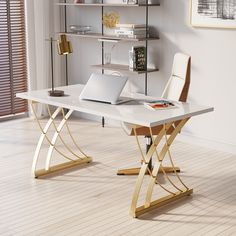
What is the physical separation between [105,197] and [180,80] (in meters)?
1.11

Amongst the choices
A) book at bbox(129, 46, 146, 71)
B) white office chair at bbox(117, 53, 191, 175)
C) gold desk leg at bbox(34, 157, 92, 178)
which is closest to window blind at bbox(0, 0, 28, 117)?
book at bbox(129, 46, 146, 71)

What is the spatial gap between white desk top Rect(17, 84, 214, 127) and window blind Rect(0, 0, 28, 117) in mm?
2040

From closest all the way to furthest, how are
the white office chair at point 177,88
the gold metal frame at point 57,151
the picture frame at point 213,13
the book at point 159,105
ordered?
the book at point 159,105, the white office chair at point 177,88, the gold metal frame at point 57,151, the picture frame at point 213,13

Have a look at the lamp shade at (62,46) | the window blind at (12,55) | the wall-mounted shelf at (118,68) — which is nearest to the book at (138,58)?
the wall-mounted shelf at (118,68)

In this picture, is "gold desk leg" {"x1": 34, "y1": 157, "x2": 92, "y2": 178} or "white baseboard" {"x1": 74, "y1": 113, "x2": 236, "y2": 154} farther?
"white baseboard" {"x1": 74, "y1": 113, "x2": 236, "y2": 154}

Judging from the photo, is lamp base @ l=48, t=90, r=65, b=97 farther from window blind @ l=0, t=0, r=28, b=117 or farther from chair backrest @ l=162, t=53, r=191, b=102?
window blind @ l=0, t=0, r=28, b=117

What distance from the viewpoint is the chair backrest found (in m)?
4.06

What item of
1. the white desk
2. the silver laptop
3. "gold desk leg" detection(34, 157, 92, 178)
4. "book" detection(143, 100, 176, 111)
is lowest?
"gold desk leg" detection(34, 157, 92, 178)

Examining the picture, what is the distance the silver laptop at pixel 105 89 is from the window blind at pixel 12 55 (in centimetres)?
236

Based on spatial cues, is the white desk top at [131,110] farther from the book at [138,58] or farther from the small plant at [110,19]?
the small plant at [110,19]

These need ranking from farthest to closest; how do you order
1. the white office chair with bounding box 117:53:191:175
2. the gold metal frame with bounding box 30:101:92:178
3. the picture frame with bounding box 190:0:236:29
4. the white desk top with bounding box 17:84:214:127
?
the picture frame with bounding box 190:0:236:29 < the gold metal frame with bounding box 30:101:92:178 < the white office chair with bounding box 117:53:191:175 < the white desk top with bounding box 17:84:214:127

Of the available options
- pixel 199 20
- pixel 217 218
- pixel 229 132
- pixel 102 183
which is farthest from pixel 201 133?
pixel 217 218

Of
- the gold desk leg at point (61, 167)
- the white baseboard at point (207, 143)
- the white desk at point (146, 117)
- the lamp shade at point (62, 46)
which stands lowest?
the gold desk leg at point (61, 167)

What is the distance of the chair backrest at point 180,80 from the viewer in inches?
160
